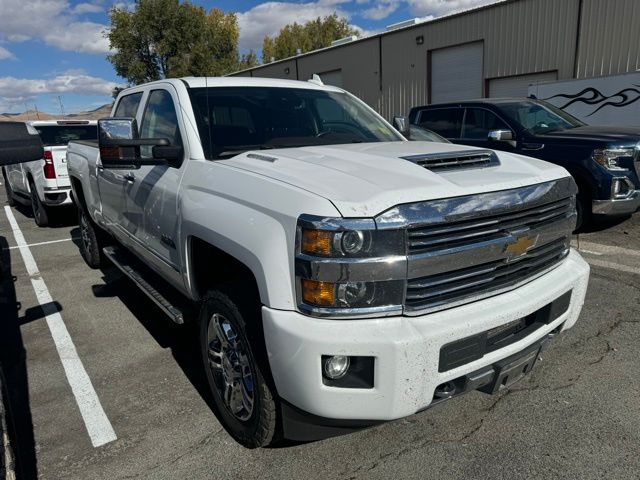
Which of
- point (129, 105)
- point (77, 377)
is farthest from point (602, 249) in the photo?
point (77, 377)

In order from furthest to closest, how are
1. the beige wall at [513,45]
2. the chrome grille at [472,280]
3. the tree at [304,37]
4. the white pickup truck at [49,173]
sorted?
the tree at [304,37]
the beige wall at [513,45]
the white pickup truck at [49,173]
the chrome grille at [472,280]

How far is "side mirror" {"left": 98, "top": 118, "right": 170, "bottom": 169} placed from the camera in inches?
112

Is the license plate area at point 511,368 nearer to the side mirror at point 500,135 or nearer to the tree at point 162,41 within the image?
the side mirror at point 500,135

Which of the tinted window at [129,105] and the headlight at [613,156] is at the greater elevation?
the tinted window at [129,105]

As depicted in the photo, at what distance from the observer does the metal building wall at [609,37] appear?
1354cm

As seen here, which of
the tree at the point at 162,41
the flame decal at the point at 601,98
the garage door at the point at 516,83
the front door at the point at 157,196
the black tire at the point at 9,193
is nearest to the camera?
the front door at the point at 157,196

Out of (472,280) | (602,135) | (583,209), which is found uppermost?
(602,135)

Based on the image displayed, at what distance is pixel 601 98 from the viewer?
1253 cm

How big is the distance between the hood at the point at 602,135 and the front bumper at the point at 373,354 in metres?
5.40

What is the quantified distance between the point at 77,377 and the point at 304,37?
59.2 meters

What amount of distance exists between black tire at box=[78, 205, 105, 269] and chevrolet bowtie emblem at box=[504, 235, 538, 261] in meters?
4.85

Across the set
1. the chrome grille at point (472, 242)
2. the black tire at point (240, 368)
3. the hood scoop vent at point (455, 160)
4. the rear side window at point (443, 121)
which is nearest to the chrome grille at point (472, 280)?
the chrome grille at point (472, 242)

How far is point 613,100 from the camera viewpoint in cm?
1226

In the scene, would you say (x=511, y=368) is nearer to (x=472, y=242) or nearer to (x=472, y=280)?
(x=472, y=280)
